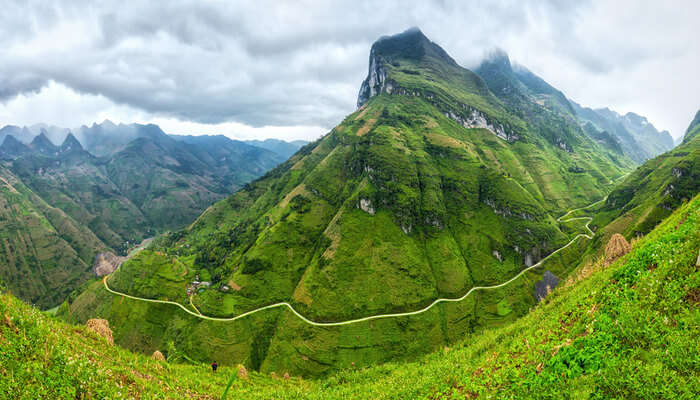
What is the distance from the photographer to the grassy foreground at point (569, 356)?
910 cm

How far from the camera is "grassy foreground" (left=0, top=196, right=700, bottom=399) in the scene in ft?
29.9

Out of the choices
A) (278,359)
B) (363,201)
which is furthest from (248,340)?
(363,201)

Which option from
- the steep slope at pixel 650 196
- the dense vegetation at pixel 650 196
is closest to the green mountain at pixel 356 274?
the dense vegetation at pixel 650 196

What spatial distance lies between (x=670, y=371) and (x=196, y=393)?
21.8m

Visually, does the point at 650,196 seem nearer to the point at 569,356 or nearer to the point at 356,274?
the point at 356,274

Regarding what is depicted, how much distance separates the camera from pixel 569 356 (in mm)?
12031

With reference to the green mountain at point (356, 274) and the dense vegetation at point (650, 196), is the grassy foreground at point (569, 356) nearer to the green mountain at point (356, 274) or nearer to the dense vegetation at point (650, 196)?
the dense vegetation at point (650, 196)

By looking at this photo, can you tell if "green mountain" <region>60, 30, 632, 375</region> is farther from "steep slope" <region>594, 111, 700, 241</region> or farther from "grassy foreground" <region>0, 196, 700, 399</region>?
"grassy foreground" <region>0, 196, 700, 399</region>

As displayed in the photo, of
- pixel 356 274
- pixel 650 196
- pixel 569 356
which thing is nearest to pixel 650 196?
pixel 650 196

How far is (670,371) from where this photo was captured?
8773mm

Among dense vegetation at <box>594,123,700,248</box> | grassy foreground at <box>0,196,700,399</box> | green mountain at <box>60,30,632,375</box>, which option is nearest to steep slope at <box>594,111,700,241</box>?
dense vegetation at <box>594,123,700,248</box>

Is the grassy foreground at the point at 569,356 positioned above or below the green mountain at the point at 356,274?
above

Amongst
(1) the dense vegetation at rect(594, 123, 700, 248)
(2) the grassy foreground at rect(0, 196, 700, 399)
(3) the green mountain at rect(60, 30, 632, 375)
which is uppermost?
(1) the dense vegetation at rect(594, 123, 700, 248)

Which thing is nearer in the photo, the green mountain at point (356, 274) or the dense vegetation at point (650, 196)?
the dense vegetation at point (650, 196)
